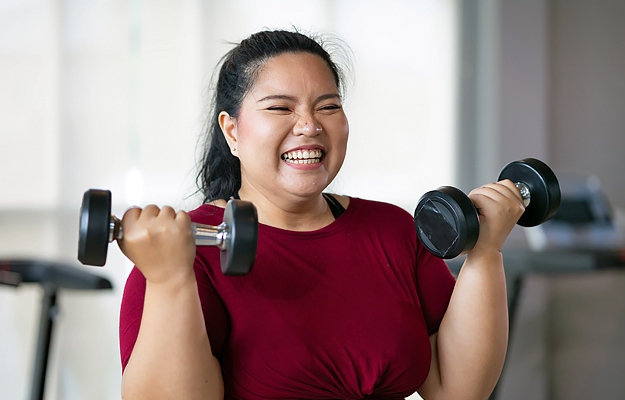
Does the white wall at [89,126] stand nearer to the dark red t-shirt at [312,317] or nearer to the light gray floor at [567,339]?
the light gray floor at [567,339]

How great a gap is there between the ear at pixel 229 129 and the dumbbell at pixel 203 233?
12.0 inches

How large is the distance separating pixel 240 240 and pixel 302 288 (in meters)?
0.22

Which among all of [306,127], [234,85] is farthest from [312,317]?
[234,85]

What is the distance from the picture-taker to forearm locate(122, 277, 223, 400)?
819mm

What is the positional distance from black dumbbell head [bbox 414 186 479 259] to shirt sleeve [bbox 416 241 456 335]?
0.15m

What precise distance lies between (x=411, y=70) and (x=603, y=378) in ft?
6.40

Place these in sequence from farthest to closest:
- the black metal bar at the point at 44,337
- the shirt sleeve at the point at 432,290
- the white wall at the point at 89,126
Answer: the white wall at the point at 89,126
the black metal bar at the point at 44,337
the shirt sleeve at the point at 432,290

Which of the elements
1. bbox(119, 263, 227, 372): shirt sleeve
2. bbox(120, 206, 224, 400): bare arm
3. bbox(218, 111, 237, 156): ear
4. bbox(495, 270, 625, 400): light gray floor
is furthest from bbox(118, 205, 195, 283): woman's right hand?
bbox(495, 270, 625, 400): light gray floor

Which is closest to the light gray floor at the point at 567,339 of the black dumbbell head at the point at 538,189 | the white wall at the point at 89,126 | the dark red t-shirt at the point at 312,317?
the white wall at the point at 89,126

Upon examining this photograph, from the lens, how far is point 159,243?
2.61 feet

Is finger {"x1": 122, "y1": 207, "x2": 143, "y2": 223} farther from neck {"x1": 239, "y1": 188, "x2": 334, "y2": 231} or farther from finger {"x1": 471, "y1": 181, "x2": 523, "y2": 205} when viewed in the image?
finger {"x1": 471, "y1": 181, "x2": 523, "y2": 205}

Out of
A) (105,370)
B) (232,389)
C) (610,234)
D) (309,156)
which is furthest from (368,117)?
(232,389)

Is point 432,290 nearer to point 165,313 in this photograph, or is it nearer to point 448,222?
point 448,222

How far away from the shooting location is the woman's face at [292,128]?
103 centimetres
